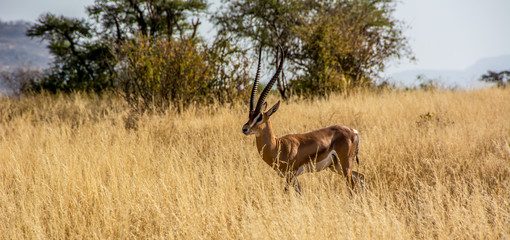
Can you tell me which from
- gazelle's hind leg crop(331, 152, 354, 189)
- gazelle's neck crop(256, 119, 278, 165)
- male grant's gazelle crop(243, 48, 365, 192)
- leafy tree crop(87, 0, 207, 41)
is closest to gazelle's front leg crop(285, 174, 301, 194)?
male grant's gazelle crop(243, 48, 365, 192)

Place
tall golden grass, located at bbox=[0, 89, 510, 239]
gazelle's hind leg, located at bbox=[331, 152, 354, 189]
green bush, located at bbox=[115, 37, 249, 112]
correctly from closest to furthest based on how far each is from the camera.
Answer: tall golden grass, located at bbox=[0, 89, 510, 239] → gazelle's hind leg, located at bbox=[331, 152, 354, 189] → green bush, located at bbox=[115, 37, 249, 112]

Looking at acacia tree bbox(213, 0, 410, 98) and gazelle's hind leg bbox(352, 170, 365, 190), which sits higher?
acacia tree bbox(213, 0, 410, 98)

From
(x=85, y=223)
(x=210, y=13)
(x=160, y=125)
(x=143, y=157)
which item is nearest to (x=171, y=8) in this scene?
(x=210, y=13)

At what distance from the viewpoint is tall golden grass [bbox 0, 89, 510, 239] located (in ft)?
10.9

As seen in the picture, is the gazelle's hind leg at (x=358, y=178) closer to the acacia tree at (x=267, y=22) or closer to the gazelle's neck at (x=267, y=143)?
the gazelle's neck at (x=267, y=143)

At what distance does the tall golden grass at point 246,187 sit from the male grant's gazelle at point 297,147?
0.26 metres

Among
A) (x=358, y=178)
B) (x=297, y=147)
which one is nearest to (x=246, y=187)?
(x=297, y=147)

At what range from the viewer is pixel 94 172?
4863mm

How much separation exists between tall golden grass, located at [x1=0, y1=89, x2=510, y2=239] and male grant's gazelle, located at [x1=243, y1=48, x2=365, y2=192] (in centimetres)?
26

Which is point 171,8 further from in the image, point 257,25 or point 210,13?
point 257,25

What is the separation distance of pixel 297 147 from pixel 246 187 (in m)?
0.82

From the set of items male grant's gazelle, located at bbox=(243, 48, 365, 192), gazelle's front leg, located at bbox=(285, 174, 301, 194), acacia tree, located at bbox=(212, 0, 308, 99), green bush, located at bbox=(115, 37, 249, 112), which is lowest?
gazelle's front leg, located at bbox=(285, 174, 301, 194)

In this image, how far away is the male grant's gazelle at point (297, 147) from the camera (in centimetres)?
399

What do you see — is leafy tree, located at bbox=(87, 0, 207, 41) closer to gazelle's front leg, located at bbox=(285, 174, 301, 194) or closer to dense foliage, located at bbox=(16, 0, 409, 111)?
dense foliage, located at bbox=(16, 0, 409, 111)
